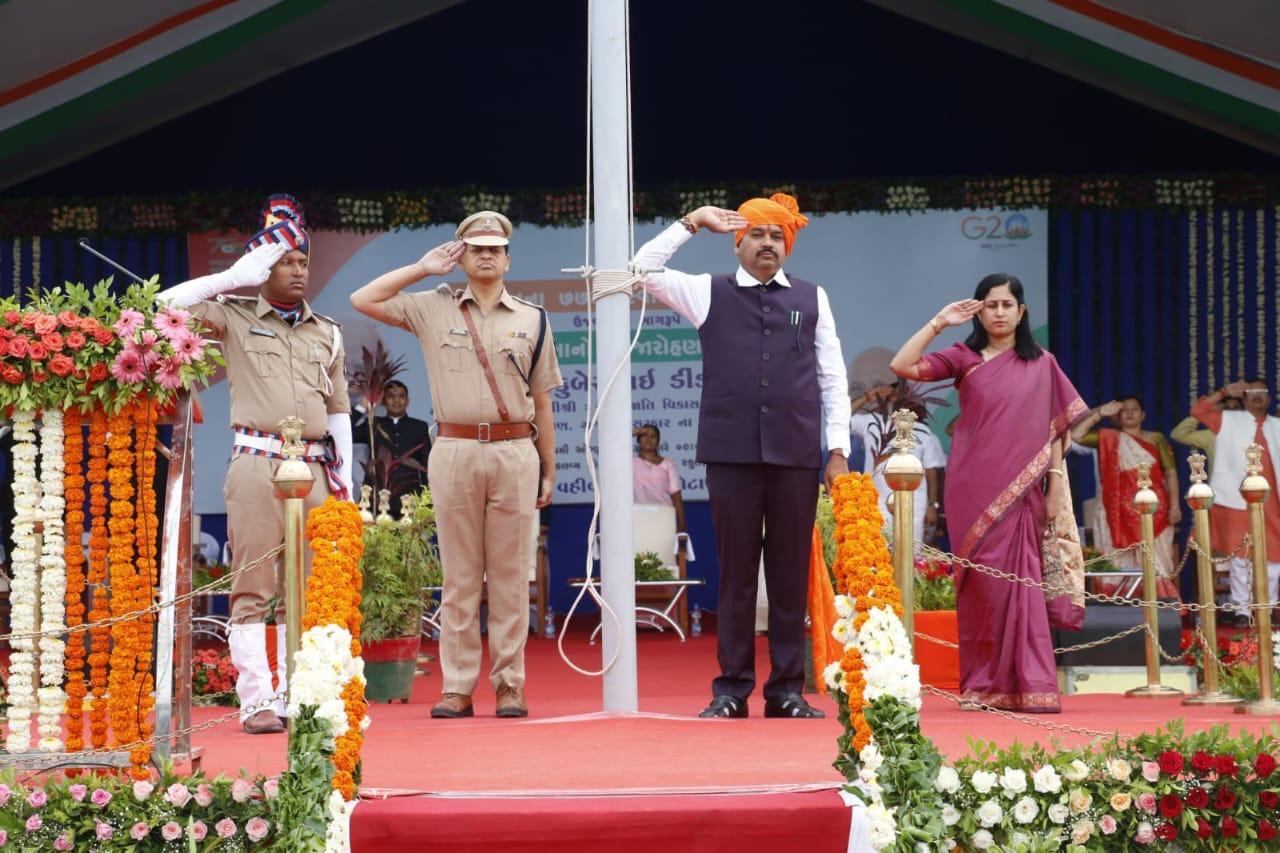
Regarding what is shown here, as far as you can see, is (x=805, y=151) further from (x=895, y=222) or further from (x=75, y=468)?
(x=75, y=468)

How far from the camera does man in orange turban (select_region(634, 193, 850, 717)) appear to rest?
17.4 ft

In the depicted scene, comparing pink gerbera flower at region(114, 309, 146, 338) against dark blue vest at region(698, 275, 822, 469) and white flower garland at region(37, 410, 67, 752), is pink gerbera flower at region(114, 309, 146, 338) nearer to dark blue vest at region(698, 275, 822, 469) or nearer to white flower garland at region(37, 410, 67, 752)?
white flower garland at region(37, 410, 67, 752)

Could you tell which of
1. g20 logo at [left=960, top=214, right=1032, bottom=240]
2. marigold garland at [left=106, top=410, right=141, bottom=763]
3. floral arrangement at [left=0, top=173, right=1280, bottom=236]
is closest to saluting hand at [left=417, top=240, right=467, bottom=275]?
marigold garland at [left=106, top=410, right=141, bottom=763]

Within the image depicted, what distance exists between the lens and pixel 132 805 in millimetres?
3828

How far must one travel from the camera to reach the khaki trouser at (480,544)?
5.54m

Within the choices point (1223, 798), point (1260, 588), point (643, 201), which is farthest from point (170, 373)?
point (643, 201)

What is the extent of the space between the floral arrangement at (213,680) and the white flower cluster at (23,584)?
9.42 feet

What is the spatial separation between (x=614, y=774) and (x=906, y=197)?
8.13 metres

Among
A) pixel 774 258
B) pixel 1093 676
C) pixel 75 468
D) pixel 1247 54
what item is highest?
pixel 1247 54

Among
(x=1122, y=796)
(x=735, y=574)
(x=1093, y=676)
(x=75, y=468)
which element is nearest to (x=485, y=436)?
(x=735, y=574)

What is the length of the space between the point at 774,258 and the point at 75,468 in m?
2.43

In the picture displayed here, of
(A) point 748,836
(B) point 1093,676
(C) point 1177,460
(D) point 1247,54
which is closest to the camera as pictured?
(A) point 748,836

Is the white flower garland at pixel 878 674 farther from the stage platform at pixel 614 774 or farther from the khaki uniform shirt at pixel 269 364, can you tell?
the khaki uniform shirt at pixel 269 364

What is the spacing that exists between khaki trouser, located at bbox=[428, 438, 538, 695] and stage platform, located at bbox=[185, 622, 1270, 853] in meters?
0.22
